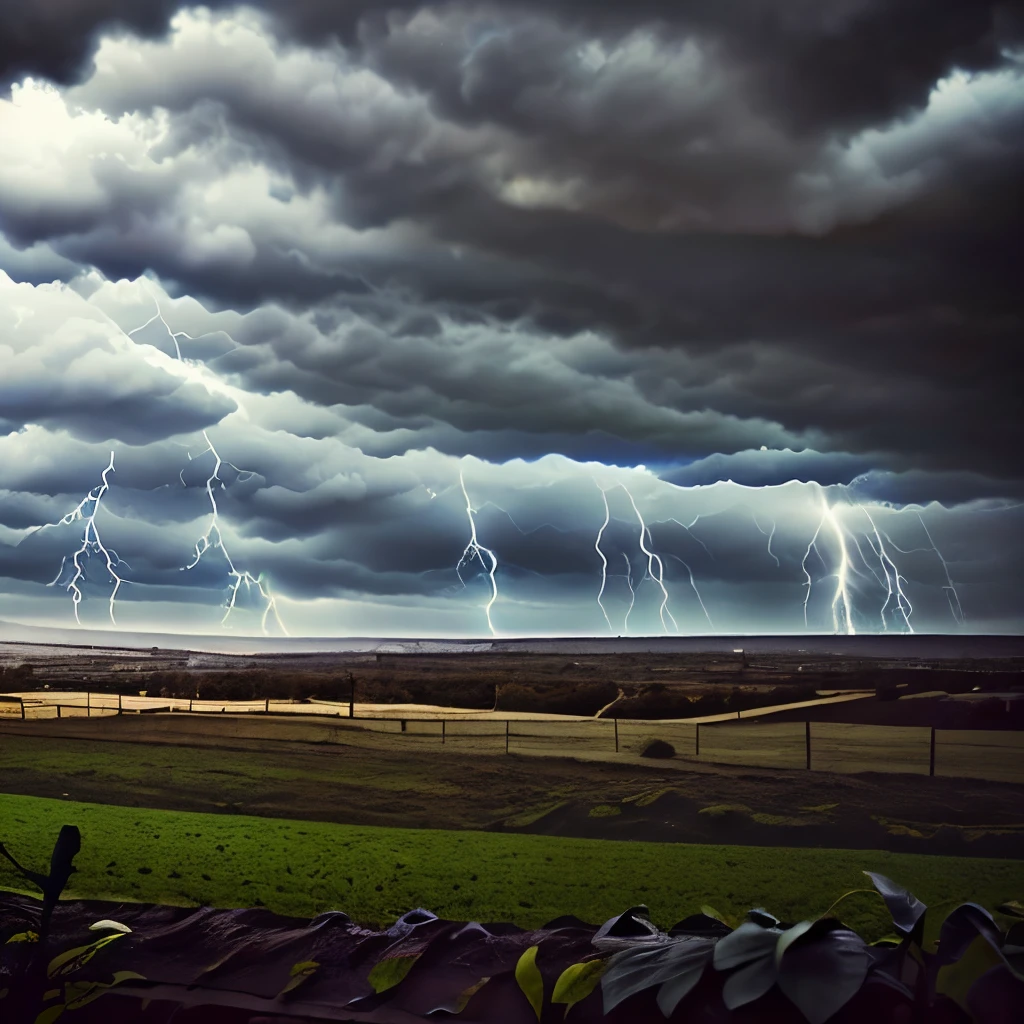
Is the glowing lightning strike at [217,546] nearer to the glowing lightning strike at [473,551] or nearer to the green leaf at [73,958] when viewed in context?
the glowing lightning strike at [473,551]

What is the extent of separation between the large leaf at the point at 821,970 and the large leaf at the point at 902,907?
5 cm

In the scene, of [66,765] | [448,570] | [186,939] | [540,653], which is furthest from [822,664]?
[66,765]

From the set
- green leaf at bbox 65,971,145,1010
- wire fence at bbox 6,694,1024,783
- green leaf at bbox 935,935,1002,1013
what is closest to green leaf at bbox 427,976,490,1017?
green leaf at bbox 65,971,145,1010

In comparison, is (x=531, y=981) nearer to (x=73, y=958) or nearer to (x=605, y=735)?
(x=73, y=958)

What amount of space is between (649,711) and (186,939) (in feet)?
9.20

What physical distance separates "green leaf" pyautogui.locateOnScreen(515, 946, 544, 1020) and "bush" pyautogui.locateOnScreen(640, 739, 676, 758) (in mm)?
2784

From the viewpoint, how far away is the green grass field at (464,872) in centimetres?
294

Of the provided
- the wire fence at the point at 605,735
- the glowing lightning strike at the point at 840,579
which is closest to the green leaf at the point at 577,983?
the wire fence at the point at 605,735

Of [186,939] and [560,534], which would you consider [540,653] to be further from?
[186,939]

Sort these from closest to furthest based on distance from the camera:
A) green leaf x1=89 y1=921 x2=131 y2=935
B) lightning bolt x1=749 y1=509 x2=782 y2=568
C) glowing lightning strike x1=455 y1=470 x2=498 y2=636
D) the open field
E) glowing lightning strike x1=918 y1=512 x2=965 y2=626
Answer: green leaf x1=89 y1=921 x2=131 y2=935, the open field, glowing lightning strike x1=918 y1=512 x2=965 y2=626, lightning bolt x1=749 y1=509 x2=782 y2=568, glowing lightning strike x1=455 y1=470 x2=498 y2=636

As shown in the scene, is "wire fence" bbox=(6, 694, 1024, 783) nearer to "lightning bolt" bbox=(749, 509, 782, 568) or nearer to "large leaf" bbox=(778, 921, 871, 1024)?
"lightning bolt" bbox=(749, 509, 782, 568)

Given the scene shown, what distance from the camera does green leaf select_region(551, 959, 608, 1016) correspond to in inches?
44.9

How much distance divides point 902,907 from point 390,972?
71cm

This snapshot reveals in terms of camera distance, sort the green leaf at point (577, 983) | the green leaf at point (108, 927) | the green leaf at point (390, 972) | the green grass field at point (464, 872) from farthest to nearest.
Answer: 1. the green grass field at point (464, 872)
2. the green leaf at point (108, 927)
3. the green leaf at point (390, 972)
4. the green leaf at point (577, 983)
